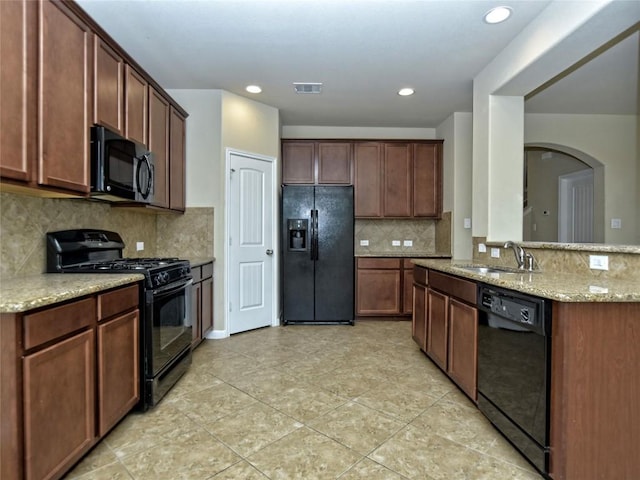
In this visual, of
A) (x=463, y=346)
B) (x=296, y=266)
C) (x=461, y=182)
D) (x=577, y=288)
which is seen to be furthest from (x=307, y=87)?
(x=577, y=288)

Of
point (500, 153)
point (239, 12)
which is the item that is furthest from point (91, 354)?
point (500, 153)

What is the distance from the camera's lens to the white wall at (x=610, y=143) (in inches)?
174

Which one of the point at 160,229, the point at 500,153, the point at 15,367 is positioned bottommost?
the point at 15,367

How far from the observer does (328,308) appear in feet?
14.0

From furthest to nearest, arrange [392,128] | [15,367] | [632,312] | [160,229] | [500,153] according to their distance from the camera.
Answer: [392,128] < [160,229] < [500,153] < [632,312] < [15,367]

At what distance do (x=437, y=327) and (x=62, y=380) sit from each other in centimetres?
245

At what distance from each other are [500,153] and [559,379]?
2.21 meters

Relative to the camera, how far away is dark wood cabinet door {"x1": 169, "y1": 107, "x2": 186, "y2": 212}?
3.32m

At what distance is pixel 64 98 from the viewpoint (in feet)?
6.03

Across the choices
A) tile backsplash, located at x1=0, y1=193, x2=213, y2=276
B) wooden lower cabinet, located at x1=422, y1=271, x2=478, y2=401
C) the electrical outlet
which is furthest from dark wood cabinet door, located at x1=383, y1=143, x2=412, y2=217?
the electrical outlet

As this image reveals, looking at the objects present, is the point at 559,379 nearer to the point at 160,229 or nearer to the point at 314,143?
the point at 160,229

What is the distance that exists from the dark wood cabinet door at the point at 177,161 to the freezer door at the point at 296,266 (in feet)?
3.91

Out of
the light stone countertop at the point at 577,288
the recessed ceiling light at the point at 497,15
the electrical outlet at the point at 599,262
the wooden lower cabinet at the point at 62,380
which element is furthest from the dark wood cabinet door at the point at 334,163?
the wooden lower cabinet at the point at 62,380

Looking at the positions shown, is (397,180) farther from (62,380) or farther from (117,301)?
(62,380)
